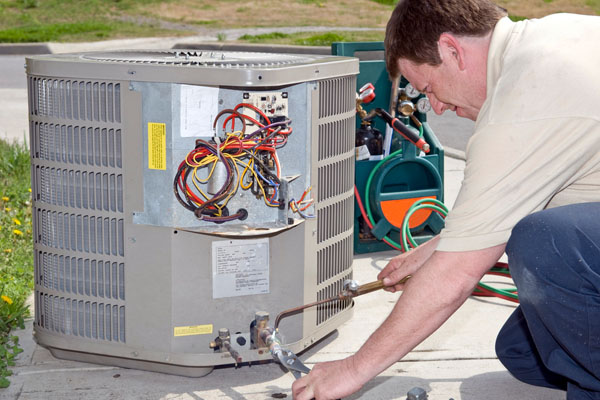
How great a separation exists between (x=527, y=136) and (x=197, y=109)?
1138 millimetres

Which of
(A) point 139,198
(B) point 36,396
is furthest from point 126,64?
(B) point 36,396

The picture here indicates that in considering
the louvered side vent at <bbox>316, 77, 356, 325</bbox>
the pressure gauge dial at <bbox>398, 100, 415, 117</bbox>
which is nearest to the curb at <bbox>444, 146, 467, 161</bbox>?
the pressure gauge dial at <bbox>398, 100, 415, 117</bbox>

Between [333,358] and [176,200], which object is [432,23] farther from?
[333,358]

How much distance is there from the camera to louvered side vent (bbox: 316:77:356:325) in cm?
289

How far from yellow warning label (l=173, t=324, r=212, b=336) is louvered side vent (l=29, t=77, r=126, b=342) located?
209 mm

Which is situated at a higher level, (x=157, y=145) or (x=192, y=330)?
(x=157, y=145)

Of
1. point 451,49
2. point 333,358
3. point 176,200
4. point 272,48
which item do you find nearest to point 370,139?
point 333,358

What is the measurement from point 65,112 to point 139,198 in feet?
1.27

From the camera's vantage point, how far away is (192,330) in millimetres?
2734

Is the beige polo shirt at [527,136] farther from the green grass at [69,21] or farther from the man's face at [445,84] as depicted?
the green grass at [69,21]

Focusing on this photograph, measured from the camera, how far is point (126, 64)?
2.59 meters

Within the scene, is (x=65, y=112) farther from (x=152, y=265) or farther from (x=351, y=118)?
(x=351, y=118)

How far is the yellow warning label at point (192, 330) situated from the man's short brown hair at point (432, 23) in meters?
1.15

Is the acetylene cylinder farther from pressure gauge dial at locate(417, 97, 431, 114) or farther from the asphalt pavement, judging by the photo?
the asphalt pavement
